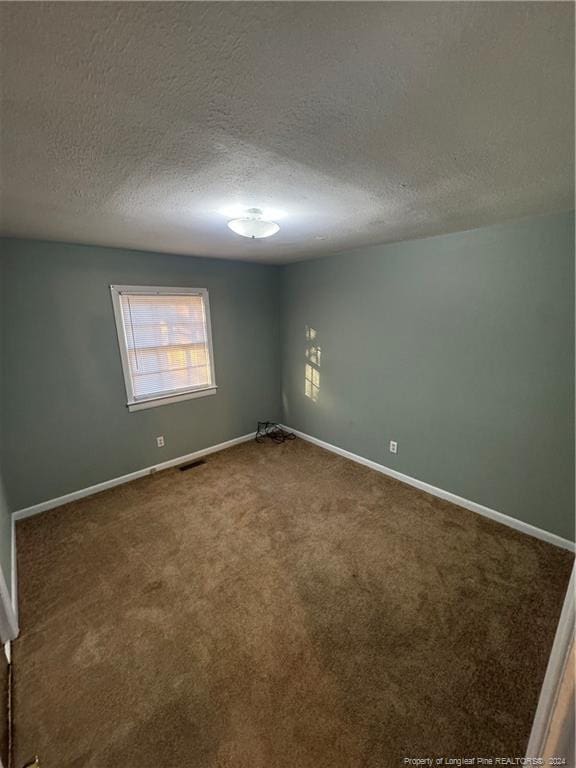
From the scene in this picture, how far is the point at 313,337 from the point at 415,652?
2.95 metres

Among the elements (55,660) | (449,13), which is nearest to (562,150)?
(449,13)

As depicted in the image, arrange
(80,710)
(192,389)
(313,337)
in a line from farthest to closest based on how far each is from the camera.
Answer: (313,337) → (192,389) → (80,710)

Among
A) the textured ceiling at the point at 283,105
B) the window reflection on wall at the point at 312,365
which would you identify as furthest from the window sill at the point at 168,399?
the textured ceiling at the point at 283,105

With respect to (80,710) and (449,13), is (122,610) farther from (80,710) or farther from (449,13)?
(449,13)

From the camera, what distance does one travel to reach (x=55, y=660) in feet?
4.96

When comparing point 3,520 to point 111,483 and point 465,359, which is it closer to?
point 111,483

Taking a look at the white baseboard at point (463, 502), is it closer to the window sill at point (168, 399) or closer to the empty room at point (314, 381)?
the empty room at point (314, 381)

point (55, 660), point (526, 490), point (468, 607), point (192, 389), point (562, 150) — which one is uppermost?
point (562, 150)

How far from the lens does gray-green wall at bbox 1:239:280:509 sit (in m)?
2.42

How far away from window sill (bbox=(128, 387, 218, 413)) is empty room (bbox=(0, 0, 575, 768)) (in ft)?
0.10

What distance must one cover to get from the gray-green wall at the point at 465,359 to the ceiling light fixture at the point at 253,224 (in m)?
1.50

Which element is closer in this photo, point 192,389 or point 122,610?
point 122,610

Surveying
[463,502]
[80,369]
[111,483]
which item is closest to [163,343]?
[80,369]

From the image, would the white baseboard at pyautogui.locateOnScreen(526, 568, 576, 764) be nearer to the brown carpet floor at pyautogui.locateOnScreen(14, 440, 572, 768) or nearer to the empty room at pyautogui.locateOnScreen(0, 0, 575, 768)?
the empty room at pyautogui.locateOnScreen(0, 0, 575, 768)
